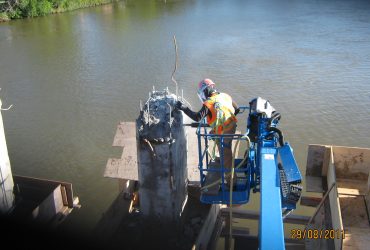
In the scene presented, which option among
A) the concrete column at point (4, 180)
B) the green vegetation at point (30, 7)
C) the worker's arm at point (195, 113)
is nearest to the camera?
the worker's arm at point (195, 113)

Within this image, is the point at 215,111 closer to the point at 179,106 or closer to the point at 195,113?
the point at 195,113

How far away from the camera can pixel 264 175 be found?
4809mm

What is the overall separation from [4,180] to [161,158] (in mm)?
2831

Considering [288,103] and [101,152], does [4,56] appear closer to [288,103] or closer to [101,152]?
[101,152]

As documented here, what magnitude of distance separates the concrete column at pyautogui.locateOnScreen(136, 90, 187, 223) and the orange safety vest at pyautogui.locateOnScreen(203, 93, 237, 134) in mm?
501

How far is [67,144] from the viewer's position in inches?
464

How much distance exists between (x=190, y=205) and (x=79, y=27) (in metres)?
22.7

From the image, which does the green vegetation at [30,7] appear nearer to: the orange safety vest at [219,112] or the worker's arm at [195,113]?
the worker's arm at [195,113]

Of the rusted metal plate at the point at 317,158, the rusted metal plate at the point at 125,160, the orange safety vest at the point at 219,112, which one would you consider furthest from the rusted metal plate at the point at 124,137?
the rusted metal plate at the point at 317,158

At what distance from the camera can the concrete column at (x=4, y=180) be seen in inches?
269
